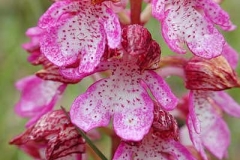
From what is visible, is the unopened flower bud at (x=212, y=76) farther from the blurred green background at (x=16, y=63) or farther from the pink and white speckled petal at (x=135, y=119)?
the blurred green background at (x=16, y=63)

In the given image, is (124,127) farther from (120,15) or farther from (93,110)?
(120,15)

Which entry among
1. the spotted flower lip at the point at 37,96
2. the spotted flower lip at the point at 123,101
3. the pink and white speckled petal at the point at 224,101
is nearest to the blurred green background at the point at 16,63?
the spotted flower lip at the point at 37,96

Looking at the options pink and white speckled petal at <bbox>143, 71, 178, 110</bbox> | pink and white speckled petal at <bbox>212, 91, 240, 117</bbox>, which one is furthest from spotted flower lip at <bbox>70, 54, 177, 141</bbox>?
pink and white speckled petal at <bbox>212, 91, 240, 117</bbox>

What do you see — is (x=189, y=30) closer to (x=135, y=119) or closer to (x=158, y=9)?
(x=158, y=9)

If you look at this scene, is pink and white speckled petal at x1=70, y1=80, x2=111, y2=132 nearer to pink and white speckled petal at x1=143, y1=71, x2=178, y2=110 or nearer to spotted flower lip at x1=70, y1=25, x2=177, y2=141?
spotted flower lip at x1=70, y1=25, x2=177, y2=141

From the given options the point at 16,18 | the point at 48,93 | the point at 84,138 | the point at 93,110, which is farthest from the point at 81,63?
the point at 16,18

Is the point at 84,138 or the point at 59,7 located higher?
the point at 59,7
